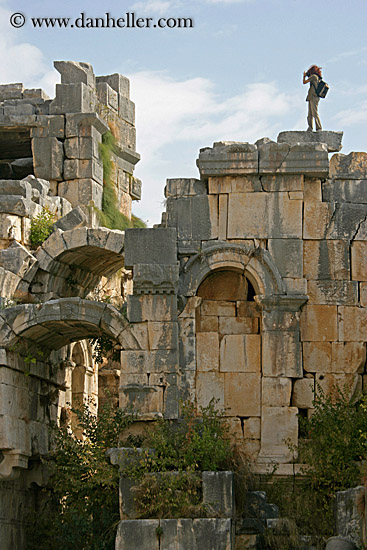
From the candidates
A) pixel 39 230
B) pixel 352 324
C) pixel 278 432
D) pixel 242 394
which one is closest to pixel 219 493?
pixel 278 432

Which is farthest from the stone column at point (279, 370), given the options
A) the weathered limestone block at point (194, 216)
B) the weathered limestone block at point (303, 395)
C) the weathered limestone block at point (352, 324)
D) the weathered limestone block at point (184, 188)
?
the weathered limestone block at point (184, 188)

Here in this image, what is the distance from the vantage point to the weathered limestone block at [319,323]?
1736 cm

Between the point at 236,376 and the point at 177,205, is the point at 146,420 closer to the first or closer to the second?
the point at 236,376

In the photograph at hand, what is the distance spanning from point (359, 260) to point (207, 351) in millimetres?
2918

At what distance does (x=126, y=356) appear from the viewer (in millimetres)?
16672

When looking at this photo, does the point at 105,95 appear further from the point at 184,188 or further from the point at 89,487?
the point at 89,487

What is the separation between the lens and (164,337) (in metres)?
16.7

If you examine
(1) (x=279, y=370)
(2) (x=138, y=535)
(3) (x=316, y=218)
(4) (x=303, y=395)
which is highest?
(3) (x=316, y=218)

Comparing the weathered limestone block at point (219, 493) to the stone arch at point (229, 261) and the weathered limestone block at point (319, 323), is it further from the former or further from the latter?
the stone arch at point (229, 261)

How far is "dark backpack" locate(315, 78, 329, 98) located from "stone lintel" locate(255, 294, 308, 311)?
13.1 ft

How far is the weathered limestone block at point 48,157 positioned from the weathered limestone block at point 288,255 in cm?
588

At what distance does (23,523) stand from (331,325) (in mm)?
6172

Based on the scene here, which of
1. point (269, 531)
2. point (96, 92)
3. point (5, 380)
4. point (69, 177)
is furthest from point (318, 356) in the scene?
point (96, 92)

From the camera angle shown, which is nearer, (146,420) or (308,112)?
(146,420)
